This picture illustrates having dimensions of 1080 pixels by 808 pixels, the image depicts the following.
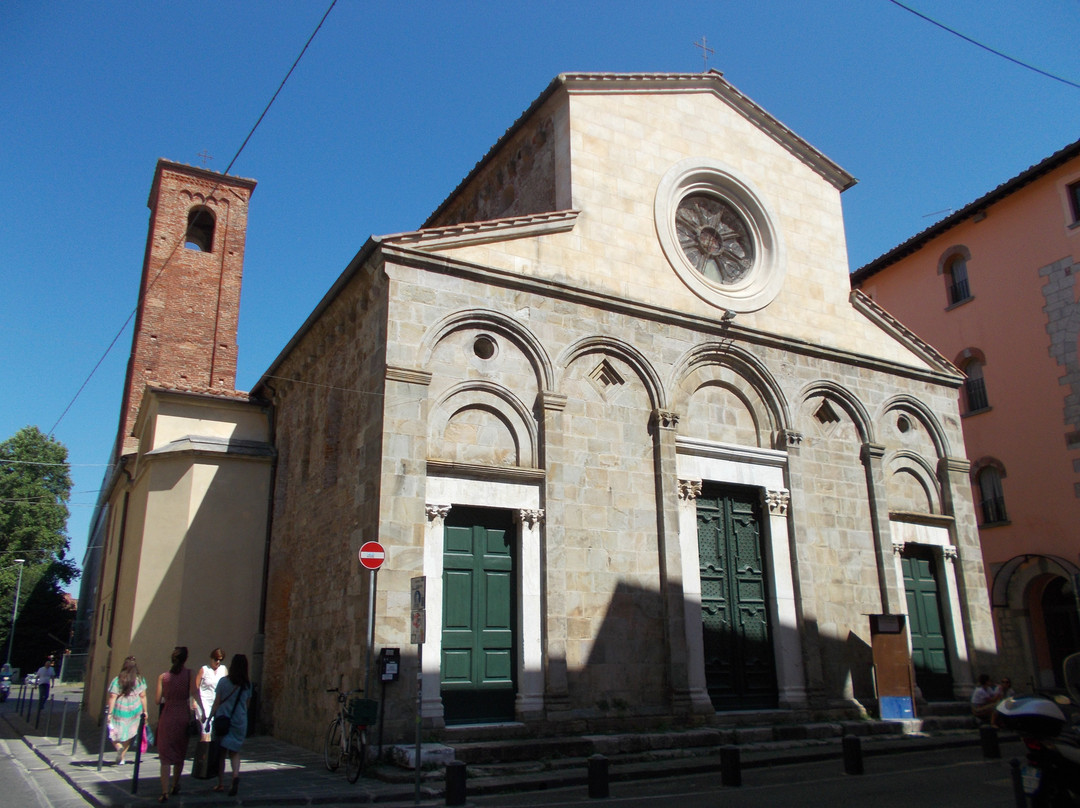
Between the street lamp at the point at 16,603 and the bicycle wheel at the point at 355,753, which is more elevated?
the street lamp at the point at 16,603

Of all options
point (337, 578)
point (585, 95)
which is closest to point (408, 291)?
point (337, 578)

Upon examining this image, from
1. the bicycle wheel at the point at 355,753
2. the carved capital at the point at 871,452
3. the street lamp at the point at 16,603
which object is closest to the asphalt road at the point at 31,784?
the bicycle wheel at the point at 355,753

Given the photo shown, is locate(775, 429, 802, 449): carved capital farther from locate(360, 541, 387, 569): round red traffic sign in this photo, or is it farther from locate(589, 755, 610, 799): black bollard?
locate(360, 541, 387, 569): round red traffic sign

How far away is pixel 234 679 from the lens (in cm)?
873

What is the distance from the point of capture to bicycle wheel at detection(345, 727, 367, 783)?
9.42 metres

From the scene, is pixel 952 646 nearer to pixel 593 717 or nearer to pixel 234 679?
pixel 593 717

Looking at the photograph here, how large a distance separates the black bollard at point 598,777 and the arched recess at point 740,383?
6972 millimetres

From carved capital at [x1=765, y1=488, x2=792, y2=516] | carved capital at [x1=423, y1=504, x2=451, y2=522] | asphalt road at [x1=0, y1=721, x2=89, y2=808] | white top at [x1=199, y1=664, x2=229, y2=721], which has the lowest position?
asphalt road at [x1=0, y1=721, x2=89, y2=808]

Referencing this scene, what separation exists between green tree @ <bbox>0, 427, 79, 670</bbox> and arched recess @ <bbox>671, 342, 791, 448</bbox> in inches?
1296

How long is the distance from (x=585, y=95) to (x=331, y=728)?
11309 mm

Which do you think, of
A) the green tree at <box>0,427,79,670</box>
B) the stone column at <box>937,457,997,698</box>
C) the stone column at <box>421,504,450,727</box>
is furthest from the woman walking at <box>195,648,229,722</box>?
the green tree at <box>0,427,79,670</box>

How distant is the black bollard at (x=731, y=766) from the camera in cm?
946

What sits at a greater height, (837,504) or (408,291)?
(408,291)

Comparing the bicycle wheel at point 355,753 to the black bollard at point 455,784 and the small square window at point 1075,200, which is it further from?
the small square window at point 1075,200
